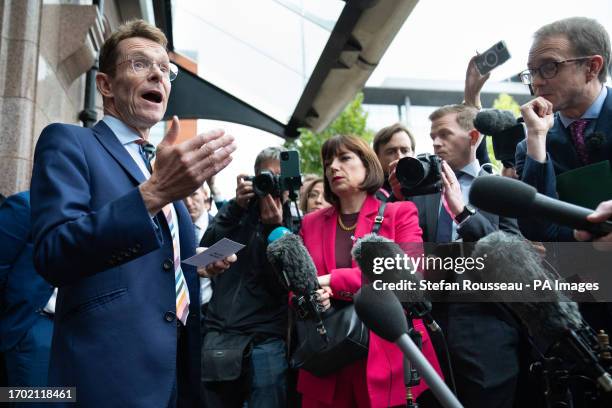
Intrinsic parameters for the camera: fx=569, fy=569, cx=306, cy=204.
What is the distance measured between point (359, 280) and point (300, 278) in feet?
1.05

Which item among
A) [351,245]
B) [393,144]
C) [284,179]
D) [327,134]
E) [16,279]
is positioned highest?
[327,134]

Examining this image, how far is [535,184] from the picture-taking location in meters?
2.25

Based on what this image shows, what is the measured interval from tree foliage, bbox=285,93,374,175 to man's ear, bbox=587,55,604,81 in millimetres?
12580

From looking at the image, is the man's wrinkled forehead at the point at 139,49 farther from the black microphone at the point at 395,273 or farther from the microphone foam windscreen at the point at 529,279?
the microphone foam windscreen at the point at 529,279

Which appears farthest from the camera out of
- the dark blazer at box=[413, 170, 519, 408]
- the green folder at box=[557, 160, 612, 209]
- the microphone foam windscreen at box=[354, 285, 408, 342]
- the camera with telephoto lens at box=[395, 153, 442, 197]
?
the camera with telephoto lens at box=[395, 153, 442, 197]

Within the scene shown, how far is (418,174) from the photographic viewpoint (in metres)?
2.87

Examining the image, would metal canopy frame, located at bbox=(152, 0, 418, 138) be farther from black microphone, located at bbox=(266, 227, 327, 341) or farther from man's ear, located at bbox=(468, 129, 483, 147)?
black microphone, located at bbox=(266, 227, 327, 341)

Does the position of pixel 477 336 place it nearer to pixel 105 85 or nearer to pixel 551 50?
pixel 551 50

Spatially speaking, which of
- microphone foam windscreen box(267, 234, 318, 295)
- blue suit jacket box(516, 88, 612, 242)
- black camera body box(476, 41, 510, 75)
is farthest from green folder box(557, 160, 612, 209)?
black camera body box(476, 41, 510, 75)

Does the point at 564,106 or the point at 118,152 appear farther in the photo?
the point at 564,106

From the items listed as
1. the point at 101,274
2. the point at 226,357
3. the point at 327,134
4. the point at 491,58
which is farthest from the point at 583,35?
the point at 327,134

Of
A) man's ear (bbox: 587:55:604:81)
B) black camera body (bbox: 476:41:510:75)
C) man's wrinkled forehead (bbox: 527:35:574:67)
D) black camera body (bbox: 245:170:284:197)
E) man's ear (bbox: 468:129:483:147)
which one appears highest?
black camera body (bbox: 476:41:510:75)

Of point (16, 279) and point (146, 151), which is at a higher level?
point (146, 151)

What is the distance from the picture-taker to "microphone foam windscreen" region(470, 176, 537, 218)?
1419 millimetres
